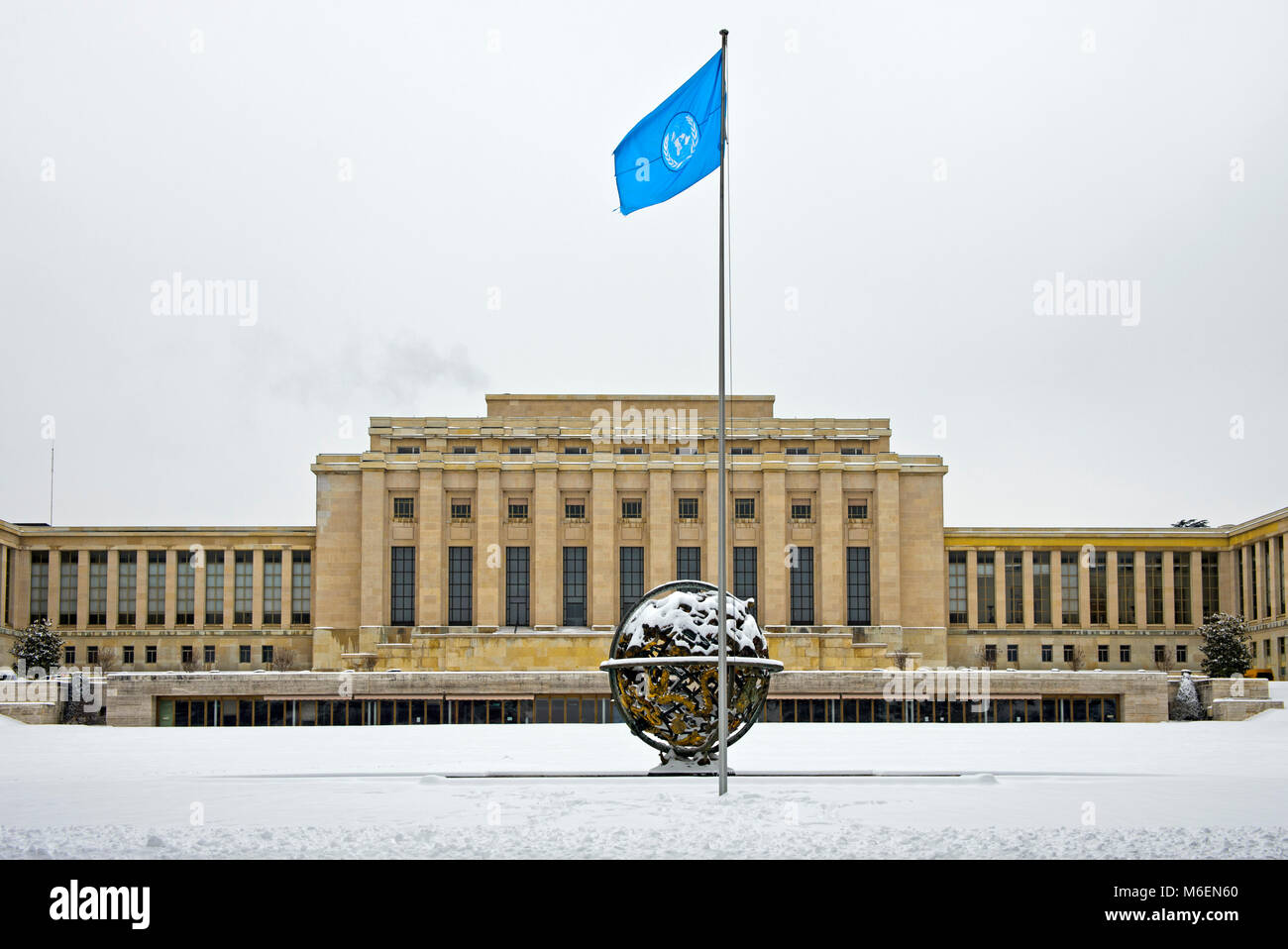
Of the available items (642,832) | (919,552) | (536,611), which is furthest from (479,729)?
(919,552)

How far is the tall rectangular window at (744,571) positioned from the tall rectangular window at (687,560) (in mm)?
2458

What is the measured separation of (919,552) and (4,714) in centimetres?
5512

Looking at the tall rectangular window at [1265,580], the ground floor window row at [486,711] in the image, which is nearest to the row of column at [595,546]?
the tall rectangular window at [1265,580]

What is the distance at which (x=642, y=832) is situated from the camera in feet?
61.3

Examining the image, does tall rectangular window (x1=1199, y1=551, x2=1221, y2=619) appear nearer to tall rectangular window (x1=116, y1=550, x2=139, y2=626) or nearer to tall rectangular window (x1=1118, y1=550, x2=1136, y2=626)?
tall rectangular window (x1=1118, y1=550, x2=1136, y2=626)

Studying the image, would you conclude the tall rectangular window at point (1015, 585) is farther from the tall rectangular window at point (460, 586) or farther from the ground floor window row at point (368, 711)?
the ground floor window row at point (368, 711)

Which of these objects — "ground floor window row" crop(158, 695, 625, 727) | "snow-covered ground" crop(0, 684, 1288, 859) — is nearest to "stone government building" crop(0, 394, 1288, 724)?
"ground floor window row" crop(158, 695, 625, 727)

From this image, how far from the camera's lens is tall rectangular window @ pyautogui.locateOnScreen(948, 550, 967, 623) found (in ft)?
307

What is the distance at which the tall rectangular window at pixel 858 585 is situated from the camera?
8906 cm

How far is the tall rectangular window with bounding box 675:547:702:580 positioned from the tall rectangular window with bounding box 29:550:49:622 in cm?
3974

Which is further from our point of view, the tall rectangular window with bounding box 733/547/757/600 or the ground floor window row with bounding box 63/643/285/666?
the ground floor window row with bounding box 63/643/285/666

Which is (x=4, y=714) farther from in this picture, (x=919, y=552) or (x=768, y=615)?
(x=919, y=552)

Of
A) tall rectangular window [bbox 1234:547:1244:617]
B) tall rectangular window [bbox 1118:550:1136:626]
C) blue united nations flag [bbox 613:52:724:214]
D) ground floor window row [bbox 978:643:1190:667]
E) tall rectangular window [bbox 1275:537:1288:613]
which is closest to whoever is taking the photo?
blue united nations flag [bbox 613:52:724:214]
